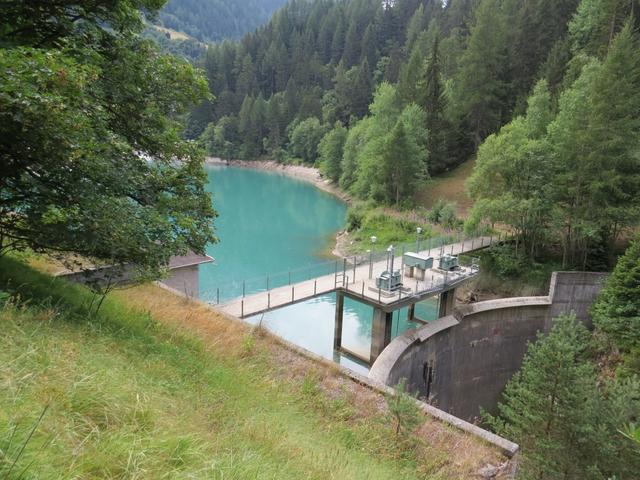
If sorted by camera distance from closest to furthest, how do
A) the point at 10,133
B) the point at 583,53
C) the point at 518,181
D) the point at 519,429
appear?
the point at 10,133, the point at 519,429, the point at 518,181, the point at 583,53

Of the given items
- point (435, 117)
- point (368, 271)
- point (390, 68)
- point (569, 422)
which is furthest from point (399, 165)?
point (390, 68)

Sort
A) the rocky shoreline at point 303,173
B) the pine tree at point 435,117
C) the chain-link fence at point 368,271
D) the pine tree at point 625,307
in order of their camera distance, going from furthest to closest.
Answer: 1. the pine tree at point 435,117
2. the rocky shoreline at point 303,173
3. the chain-link fence at point 368,271
4. the pine tree at point 625,307

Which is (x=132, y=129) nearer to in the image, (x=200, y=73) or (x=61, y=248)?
(x=200, y=73)

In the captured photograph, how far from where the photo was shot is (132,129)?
8.10 m

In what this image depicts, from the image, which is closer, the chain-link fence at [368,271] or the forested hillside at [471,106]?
the chain-link fence at [368,271]

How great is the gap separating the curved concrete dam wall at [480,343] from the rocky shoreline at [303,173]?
1506cm

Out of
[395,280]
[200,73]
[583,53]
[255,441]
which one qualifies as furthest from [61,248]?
[583,53]

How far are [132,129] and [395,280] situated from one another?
11942mm

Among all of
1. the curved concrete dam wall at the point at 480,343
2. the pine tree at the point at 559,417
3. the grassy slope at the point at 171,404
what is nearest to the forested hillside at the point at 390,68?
the curved concrete dam wall at the point at 480,343

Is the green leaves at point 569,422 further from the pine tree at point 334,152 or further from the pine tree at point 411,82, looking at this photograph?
the pine tree at point 334,152

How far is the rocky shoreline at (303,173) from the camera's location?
1482 inches

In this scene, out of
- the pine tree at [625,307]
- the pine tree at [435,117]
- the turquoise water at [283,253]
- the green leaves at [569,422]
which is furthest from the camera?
the pine tree at [435,117]

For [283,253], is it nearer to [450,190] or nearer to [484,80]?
[450,190]

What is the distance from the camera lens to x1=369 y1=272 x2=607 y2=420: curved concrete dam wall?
18078 mm
